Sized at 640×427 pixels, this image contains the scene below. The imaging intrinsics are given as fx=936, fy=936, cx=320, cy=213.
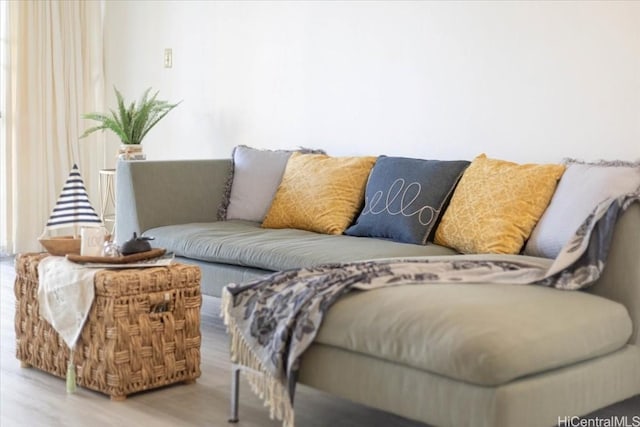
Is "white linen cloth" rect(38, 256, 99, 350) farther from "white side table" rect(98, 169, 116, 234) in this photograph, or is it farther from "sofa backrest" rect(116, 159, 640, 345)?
"white side table" rect(98, 169, 116, 234)

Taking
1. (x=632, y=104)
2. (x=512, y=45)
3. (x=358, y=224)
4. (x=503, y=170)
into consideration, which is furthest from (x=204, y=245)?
(x=632, y=104)

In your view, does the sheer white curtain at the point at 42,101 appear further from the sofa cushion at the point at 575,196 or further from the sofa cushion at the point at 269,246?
the sofa cushion at the point at 575,196

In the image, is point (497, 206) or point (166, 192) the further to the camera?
point (166, 192)

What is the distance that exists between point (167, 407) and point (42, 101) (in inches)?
134

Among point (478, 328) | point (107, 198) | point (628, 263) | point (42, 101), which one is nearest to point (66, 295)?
point (478, 328)

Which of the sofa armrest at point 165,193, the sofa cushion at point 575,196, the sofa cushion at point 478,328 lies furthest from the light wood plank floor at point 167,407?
the sofa armrest at point 165,193

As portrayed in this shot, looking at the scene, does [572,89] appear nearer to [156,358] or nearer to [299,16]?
[299,16]

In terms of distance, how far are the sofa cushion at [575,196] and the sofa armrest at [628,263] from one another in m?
0.49

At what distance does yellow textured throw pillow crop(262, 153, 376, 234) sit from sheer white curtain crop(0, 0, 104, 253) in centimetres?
218

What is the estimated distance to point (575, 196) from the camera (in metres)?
3.29

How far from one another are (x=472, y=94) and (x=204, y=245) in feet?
4.38

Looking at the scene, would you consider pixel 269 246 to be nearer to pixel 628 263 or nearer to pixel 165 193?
pixel 165 193

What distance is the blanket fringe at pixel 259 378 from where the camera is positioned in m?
2.55

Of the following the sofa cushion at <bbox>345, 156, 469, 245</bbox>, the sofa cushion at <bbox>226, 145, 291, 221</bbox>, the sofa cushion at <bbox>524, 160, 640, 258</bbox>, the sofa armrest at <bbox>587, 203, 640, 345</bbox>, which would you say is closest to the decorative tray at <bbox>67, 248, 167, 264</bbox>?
the sofa cushion at <bbox>345, 156, 469, 245</bbox>
